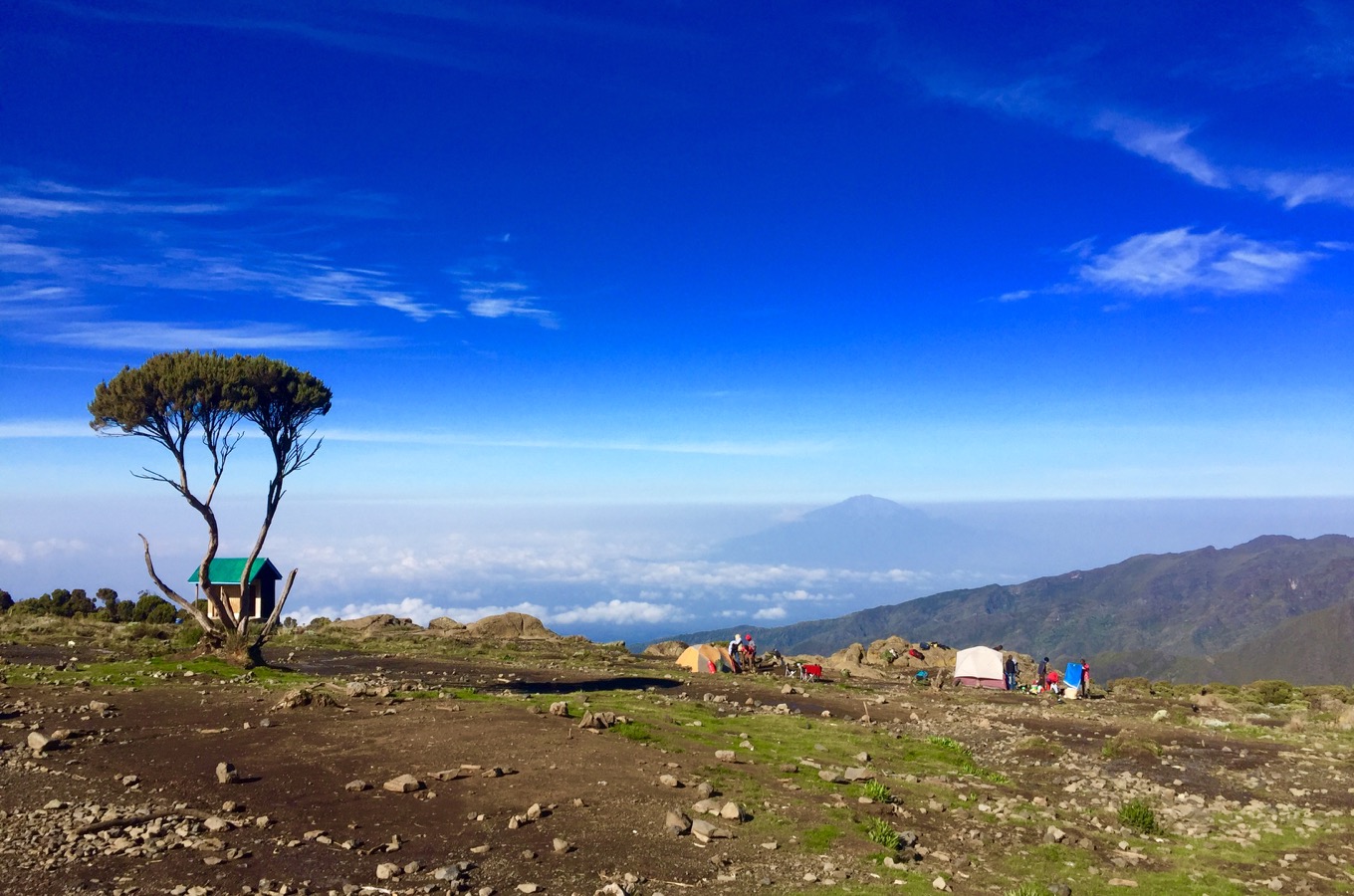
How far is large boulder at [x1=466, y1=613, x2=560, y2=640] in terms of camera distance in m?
70.0

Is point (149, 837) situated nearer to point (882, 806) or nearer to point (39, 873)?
point (39, 873)

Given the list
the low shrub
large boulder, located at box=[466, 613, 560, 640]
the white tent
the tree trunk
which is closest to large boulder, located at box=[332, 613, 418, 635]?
large boulder, located at box=[466, 613, 560, 640]

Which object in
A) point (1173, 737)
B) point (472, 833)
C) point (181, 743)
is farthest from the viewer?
point (1173, 737)

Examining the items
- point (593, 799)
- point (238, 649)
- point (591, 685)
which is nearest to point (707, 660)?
point (591, 685)

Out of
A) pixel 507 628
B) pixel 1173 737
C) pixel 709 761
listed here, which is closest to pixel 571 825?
pixel 709 761

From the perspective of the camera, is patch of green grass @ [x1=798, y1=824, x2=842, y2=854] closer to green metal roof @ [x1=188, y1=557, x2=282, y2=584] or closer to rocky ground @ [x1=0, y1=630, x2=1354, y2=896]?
rocky ground @ [x1=0, y1=630, x2=1354, y2=896]

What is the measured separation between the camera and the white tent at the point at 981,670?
49938 millimetres

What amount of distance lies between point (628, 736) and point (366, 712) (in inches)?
283

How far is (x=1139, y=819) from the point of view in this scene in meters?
16.0

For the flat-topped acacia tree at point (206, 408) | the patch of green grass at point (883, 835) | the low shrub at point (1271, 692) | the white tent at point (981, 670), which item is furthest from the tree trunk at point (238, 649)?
the low shrub at point (1271, 692)

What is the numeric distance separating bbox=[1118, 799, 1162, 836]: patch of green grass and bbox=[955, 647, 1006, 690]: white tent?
34661mm

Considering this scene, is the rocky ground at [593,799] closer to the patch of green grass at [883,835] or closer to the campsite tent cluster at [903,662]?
the patch of green grass at [883,835]

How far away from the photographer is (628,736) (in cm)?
1958

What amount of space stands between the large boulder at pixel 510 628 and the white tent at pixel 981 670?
113 feet
